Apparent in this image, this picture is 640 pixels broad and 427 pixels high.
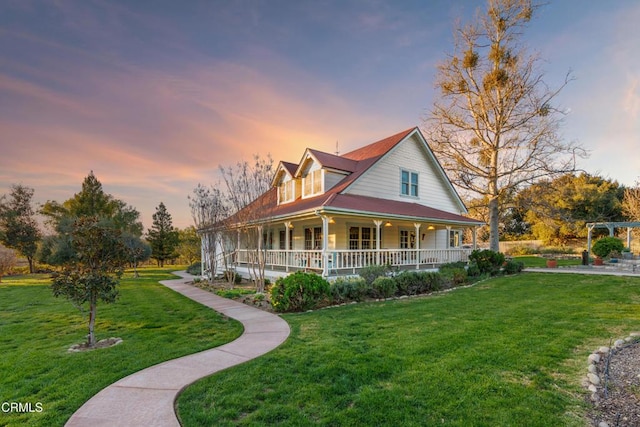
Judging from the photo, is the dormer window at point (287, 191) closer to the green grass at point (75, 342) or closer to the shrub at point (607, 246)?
the green grass at point (75, 342)

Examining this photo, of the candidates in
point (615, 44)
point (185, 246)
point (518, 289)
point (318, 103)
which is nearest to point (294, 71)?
point (318, 103)

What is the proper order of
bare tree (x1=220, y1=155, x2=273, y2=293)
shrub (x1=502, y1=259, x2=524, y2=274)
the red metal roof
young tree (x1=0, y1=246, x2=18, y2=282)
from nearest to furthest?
bare tree (x1=220, y1=155, x2=273, y2=293) < the red metal roof < shrub (x1=502, y1=259, x2=524, y2=274) < young tree (x1=0, y1=246, x2=18, y2=282)

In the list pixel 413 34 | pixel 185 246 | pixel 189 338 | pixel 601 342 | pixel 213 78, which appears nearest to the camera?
pixel 601 342

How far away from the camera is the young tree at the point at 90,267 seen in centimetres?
594

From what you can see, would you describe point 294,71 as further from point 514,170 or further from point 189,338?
point 514,170

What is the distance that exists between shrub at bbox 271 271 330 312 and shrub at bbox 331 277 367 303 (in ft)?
1.73

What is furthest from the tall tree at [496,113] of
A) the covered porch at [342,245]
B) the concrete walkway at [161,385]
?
the concrete walkway at [161,385]

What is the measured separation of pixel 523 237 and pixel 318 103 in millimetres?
38443

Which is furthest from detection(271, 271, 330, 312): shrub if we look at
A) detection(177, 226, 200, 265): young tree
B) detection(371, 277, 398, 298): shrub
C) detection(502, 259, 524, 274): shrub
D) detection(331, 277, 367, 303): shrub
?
detection(177, 226, 200, 265): young tree

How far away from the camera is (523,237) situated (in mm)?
40344

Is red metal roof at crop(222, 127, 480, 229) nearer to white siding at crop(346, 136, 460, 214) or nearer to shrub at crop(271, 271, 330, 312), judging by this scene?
A: white siding at crop(346, 136, 460, 214)

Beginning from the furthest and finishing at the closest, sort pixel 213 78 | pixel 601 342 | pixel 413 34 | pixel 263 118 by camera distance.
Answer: pixel 263 118 < pixel 413 34 < pixel 213 78 < pixel 601 342

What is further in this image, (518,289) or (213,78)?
(213,78)

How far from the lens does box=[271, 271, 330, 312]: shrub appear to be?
345 inches
